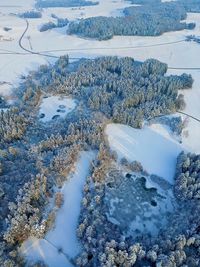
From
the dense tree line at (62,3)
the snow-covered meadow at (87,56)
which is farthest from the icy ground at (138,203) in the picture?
the dense tree line at (62,3)

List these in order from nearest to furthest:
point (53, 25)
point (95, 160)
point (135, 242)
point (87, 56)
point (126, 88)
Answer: point (135, 242) < point (95, 160) < point (126, 88) < point (87, 56) < point (53, 25)

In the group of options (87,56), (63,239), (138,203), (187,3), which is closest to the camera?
(63,239)

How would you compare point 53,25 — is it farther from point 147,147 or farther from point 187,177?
point 187,177

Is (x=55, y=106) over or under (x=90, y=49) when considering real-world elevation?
under

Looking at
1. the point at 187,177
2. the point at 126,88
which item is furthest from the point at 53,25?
the point at 187,177

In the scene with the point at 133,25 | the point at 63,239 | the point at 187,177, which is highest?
the point at 133,25

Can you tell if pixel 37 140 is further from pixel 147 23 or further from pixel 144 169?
pixel 147 23
